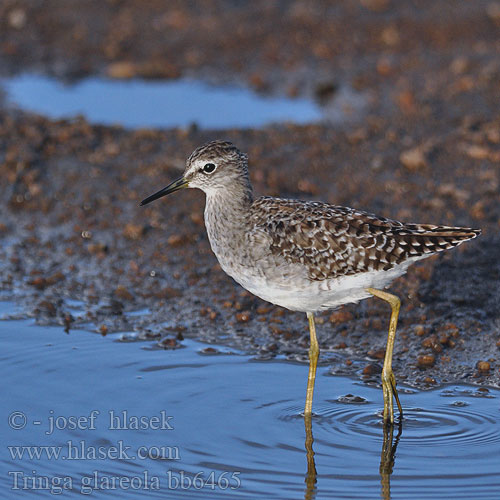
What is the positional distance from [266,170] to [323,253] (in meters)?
4.67

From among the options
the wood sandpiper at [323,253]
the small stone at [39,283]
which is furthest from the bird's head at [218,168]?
the small stone at [39,283]

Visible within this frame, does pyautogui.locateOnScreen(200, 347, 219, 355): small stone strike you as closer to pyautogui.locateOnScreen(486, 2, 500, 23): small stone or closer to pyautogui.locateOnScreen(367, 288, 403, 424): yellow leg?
pyautogui.locateOnScreen(367, 288, 403, 424): yellow leg

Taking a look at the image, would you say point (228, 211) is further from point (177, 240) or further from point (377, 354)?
point (177, 240)

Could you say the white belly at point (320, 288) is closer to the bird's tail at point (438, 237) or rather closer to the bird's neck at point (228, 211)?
the bird's tail at point (438, 237)

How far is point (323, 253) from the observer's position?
755 centimetres

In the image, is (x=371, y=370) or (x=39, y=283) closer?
(x=371, y=370)

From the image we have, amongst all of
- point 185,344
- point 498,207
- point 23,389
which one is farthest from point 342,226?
→ point 498,207

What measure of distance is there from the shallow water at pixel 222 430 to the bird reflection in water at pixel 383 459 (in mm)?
13

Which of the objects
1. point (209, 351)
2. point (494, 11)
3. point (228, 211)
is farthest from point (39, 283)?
point (494, 11)

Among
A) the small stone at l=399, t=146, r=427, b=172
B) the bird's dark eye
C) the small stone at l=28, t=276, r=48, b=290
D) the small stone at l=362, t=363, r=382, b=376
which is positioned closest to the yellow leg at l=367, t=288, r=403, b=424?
the small stone at l=362, t=363, r=382, b=376

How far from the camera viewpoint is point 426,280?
32.2 ft

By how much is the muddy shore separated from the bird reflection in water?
1.03 metres

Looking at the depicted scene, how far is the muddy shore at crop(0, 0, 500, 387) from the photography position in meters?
9.28

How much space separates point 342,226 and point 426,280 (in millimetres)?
2489
